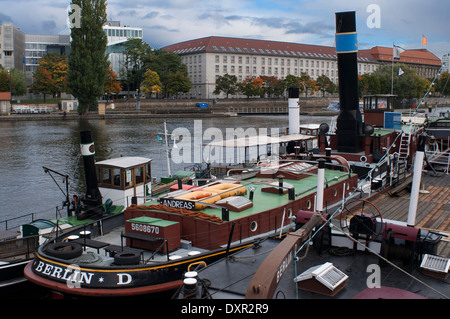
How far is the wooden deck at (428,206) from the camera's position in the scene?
42.2 feet

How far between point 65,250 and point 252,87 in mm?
124974

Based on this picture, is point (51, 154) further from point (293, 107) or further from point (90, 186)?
point (90, 186)

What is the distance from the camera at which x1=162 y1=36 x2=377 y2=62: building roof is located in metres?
139

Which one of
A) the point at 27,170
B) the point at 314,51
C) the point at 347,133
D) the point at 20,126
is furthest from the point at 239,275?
the point at 314,51

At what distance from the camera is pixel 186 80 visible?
125500mm

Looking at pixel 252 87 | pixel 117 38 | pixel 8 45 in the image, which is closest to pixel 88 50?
pixel 252 87

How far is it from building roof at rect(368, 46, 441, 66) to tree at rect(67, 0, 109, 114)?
87.0 meters

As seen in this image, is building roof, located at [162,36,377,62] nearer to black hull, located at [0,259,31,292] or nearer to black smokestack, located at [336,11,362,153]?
black smokestack, located at [336,11,362,153]

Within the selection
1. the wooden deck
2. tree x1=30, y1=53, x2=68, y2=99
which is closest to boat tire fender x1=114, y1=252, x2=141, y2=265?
the wooden deck

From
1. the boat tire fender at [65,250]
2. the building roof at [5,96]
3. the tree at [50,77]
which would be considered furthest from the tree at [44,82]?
the boat tire fender at [65,250]

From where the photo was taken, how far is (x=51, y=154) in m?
51.0

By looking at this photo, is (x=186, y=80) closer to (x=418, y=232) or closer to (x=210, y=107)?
(x=210, y=107)

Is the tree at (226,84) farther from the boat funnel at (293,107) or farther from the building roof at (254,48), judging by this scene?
the boat funnel at (293,107)

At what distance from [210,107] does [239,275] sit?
374 ft
